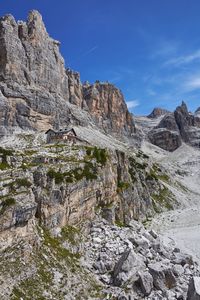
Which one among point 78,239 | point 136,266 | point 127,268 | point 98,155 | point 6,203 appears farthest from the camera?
point 98,155

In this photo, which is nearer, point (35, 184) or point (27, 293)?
point (27, 293)

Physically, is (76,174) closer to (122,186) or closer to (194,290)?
(122,186)

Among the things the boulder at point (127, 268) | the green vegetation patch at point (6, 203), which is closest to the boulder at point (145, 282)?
the boulder at point (127, 268)

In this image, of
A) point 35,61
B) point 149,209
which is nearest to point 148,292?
point 149,209

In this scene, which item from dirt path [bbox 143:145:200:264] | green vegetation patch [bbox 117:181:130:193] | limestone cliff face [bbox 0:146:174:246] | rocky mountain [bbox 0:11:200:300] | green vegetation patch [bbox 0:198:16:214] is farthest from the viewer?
green vegetation patch [bbox 117:181:130:193]

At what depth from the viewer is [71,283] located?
118ft

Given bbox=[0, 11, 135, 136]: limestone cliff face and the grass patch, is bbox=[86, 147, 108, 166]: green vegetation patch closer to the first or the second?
the grass patch

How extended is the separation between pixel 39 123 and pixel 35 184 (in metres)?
116

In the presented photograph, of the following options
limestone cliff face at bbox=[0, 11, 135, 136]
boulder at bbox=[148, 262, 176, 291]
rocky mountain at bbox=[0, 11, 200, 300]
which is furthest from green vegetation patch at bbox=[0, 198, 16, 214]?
limestone cliff face at bbox=[0, 11, 135, 136]

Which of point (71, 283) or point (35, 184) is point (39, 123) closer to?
point (35, 184)

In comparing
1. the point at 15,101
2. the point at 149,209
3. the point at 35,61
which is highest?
the point at 35,61

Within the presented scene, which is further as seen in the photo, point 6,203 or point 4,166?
point 4,166

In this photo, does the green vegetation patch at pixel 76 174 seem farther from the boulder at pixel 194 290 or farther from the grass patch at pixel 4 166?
the boulder at pixel 194 290

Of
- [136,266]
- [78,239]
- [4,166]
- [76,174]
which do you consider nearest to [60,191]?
[76,174]
